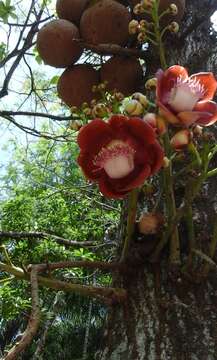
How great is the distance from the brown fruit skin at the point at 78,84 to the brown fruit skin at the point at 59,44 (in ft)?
0.12

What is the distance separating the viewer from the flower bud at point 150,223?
879 millimetres

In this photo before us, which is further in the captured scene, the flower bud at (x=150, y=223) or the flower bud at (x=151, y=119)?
the flower bud at (x=150, y=223)

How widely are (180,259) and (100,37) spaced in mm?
786

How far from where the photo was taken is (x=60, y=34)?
148 cm

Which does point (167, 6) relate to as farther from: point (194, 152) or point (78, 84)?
point (194, 152)

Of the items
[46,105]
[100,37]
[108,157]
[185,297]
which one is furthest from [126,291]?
[46,105]

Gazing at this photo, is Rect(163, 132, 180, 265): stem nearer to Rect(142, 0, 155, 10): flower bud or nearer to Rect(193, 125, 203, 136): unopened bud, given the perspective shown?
Rect(193, 125, 203, 136): unopened bud

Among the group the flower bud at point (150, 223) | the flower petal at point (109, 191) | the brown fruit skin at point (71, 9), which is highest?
the brown fruit skin at point (71, 9)

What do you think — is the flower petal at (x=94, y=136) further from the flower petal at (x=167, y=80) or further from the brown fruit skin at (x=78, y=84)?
the brown fruit skin at (x=78, y=84)

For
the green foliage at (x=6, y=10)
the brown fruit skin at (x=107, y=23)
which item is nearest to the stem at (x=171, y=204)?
the brown fruit skin at (x=107, y=23)

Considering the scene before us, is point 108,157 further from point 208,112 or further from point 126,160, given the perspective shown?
point 208,112

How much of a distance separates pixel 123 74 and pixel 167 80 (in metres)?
0.68

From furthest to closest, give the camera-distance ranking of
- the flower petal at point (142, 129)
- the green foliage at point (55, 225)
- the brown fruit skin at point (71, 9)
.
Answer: the green foliage at point (55, 225)
the brown fruit skin at point (71, 9)
the flower petal at point (142, 129)

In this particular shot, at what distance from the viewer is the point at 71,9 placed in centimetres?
160
